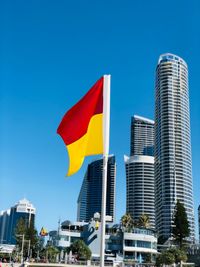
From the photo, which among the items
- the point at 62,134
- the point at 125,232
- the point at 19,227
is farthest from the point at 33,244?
the point at 62,134

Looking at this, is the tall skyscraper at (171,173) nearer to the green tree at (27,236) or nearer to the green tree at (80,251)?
the green tree at (27,236)

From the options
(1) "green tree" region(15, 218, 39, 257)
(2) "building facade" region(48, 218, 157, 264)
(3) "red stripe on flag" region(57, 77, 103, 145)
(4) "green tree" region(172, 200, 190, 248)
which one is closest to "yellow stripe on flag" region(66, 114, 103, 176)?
(3) "red stripe on flag" region(57, 77, 103, 145)

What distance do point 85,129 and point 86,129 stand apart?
31 mm

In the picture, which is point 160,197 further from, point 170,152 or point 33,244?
point 33,244

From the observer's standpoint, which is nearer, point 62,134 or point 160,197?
point 62,134

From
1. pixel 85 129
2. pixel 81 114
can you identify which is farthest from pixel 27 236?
pixel 85 129

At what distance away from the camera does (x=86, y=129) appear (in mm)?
12031

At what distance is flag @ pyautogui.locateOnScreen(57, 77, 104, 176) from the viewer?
11.7 meters

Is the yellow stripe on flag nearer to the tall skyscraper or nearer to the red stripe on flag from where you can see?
the red stripe on flag

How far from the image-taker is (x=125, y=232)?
121 metres

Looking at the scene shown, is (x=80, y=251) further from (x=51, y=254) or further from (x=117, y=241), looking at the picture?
(x=117, y=241)

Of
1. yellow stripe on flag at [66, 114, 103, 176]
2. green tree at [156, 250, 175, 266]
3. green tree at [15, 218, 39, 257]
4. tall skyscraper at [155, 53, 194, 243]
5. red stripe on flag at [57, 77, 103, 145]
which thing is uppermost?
tall skyscraper at [155, 53, 194, 243]

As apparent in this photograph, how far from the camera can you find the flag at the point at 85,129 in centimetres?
1174

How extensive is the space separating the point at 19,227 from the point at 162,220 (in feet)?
260
